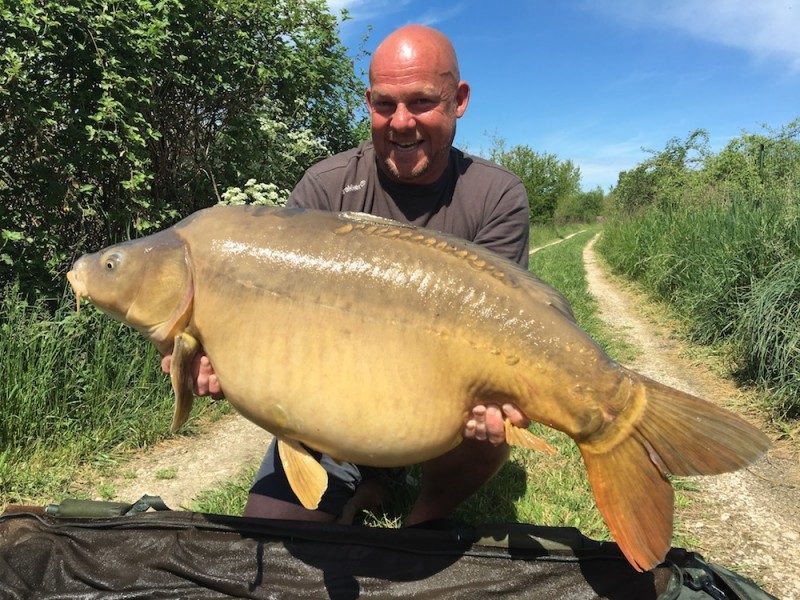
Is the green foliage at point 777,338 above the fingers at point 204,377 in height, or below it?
above

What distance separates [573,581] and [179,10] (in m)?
3.96

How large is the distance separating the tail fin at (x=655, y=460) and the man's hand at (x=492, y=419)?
0.56 ft

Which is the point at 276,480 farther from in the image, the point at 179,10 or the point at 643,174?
the point at 643,174

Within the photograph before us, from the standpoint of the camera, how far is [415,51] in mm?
1895

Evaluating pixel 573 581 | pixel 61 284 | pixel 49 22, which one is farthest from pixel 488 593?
pixel 49 22

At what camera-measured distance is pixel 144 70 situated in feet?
11.2

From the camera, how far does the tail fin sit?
3.92ft

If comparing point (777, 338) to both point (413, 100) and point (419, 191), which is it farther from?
point (413, 100)

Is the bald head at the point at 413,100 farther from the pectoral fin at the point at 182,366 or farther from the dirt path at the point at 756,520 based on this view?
the dirt path at the point at 756,520


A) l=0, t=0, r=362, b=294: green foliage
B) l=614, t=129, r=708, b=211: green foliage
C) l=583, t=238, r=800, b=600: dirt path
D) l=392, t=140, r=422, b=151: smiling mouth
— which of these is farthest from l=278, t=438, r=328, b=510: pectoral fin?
l=614, t=129, r=708, b=211: green foliage

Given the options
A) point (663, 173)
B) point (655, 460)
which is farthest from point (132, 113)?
point (663, 173)

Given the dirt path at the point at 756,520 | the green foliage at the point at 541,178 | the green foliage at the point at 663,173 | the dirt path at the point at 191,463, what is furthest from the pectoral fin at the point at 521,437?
the green foliage at the point at 541,178

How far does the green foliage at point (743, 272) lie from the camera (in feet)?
11.0

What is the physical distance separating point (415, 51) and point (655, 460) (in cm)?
143
